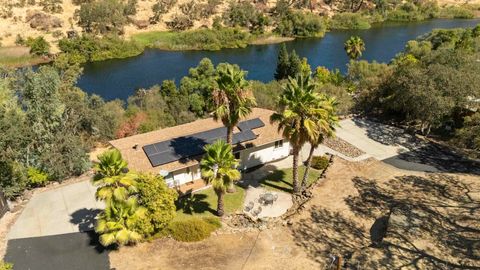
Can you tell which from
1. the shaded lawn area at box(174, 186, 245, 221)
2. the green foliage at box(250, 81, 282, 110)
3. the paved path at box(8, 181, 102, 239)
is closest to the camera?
the paved path at box(8, 181, 102, 239)

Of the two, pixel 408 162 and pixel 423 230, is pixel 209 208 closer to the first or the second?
pixel 423 230

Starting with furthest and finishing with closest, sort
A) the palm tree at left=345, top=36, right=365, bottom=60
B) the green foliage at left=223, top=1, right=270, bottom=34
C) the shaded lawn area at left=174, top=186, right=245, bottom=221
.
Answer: the green foliage at left=223, top=1, right=270, bottom=34 < the palm tree at left=345, top=36, right=365, bottom=60 < the shaded lawn area at left=174, top=186, right=245, bottom=221

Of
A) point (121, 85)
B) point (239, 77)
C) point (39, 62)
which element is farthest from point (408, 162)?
point (39, 62)

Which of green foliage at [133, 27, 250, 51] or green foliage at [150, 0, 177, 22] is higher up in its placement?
green foliage at [150, 0, 177, 22]

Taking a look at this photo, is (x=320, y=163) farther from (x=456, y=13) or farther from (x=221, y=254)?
(x=456, y=13)

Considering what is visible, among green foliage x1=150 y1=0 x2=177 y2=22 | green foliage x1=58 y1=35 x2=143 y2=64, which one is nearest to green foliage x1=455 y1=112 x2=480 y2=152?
green foliage x1=58 y1=35 x2=143 y2=64

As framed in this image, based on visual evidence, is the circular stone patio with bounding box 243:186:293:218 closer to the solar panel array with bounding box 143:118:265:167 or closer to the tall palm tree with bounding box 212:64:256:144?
the solar panel array with bounding box 143:118:265:167

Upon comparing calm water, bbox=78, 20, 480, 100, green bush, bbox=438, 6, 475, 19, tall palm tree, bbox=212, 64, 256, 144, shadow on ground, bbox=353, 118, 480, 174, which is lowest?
calm water, bbox=78, 20, 480, 100
